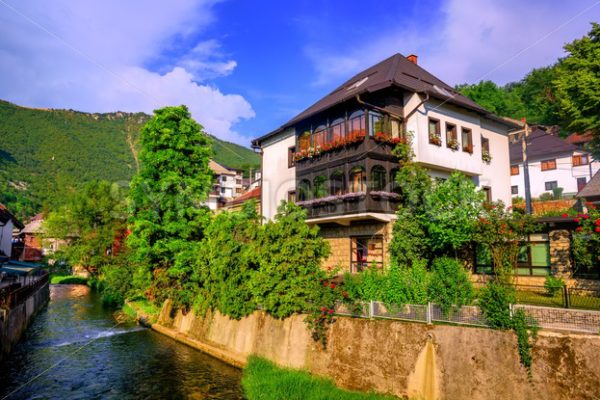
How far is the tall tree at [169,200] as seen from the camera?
24.4m

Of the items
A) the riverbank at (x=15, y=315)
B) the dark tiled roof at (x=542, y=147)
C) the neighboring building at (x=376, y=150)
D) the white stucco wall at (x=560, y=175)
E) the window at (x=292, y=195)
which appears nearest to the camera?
the riverbank at (x=15, y=315)

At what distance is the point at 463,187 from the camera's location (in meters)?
19.9

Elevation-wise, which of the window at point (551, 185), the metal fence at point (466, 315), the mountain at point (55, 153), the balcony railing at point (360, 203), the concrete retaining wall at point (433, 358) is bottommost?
the concrete retaining wall at point (433, 358)

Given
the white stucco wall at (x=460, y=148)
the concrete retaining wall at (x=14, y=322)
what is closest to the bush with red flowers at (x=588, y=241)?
the white stucco wall at (x=460, y=148)

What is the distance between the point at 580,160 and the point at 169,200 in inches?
1805

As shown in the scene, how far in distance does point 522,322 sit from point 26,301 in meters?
27.2

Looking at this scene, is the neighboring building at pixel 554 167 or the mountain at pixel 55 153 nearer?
the neighboring building at pixel 554 167

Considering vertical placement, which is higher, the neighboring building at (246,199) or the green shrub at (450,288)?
the neighboring building at (246,199)

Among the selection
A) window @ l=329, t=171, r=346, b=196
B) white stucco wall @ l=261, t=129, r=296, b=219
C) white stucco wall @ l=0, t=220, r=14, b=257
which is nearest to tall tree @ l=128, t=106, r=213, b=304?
white stucco wall @ l=261, t=129, r=296, b=219

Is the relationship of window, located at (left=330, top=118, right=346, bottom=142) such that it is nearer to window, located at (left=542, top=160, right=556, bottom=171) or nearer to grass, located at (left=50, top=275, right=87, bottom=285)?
window, located at (left=542, top=160, right=556, bottom=171)

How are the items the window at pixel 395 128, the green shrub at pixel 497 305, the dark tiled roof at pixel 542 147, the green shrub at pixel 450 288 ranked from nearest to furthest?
the green shrub at pixel 497 305 → the green shrub at pixel 450 288 → the window at pixel 395 128 → the dark tiled roof at pixel 542 147

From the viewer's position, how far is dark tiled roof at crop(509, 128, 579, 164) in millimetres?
48344

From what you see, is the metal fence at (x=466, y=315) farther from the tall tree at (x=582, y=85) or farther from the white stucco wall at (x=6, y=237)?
the white stucco wall at (x=6, y=237)

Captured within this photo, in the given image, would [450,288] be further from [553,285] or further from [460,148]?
[460,148]
